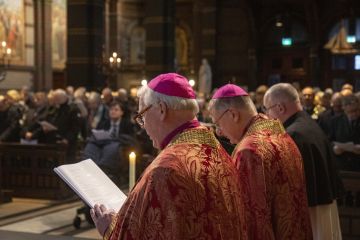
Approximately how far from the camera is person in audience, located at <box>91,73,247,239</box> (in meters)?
2.17

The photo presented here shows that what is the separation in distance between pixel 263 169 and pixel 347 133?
4254 millimetres

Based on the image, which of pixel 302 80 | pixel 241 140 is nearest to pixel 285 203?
pixel 241 140

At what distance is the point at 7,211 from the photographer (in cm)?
832

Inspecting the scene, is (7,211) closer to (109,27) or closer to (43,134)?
(43,134)

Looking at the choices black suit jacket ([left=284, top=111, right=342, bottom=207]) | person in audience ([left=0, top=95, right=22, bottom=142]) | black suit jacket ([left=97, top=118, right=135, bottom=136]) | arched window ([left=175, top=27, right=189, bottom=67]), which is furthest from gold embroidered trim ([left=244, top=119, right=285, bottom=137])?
arched window ([left=175, top=27, right=189, bottom=67])

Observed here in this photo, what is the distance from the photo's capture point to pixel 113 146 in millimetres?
7578

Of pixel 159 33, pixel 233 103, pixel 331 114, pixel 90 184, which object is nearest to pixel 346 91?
pixel 331 114

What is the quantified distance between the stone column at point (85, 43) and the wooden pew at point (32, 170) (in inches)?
208

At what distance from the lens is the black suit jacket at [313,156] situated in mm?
4160

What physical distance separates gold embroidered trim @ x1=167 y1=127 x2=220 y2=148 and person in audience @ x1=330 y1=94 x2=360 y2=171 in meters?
4.73

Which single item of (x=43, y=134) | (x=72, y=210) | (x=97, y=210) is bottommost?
(x=72, y=210)

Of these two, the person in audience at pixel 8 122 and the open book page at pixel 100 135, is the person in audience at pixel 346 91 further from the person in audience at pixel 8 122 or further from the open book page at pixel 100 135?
the person in audience at pixel 8 122

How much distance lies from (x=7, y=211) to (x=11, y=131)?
2.03m

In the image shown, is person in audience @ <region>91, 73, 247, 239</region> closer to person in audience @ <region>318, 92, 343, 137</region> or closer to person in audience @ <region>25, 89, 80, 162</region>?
person in audience @ <region>318, 92, 343, 137</region>
